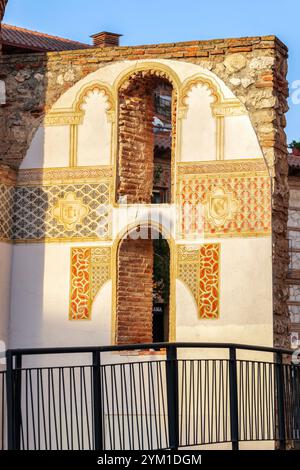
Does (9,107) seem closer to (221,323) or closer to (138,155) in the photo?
(138,155)

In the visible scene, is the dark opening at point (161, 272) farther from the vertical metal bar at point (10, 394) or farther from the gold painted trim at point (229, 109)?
the vertical metal bar at point (10, 394)

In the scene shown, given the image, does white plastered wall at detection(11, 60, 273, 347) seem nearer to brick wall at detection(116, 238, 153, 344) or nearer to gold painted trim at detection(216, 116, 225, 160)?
gold painted trim at detection(216, 116, 225, 160)

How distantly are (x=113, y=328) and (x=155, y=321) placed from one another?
1876 cm

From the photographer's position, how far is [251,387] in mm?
11953

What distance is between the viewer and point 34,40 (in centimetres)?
3002

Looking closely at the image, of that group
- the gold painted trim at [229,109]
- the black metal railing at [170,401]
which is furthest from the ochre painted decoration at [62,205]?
the black metal railing at [170,401]

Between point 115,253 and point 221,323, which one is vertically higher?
point 115,253

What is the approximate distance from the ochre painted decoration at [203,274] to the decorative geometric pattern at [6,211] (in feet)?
8.30

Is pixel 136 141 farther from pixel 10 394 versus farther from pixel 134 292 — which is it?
pixel 10 394

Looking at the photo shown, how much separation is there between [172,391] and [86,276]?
625cm

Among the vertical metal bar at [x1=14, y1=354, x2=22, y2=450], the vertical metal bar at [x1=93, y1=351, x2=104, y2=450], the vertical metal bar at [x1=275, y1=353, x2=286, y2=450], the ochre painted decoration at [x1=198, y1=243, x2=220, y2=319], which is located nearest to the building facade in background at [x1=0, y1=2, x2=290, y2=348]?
the ochre painted decoration at [x1=198, y1=243, x2=220, y2=319]
